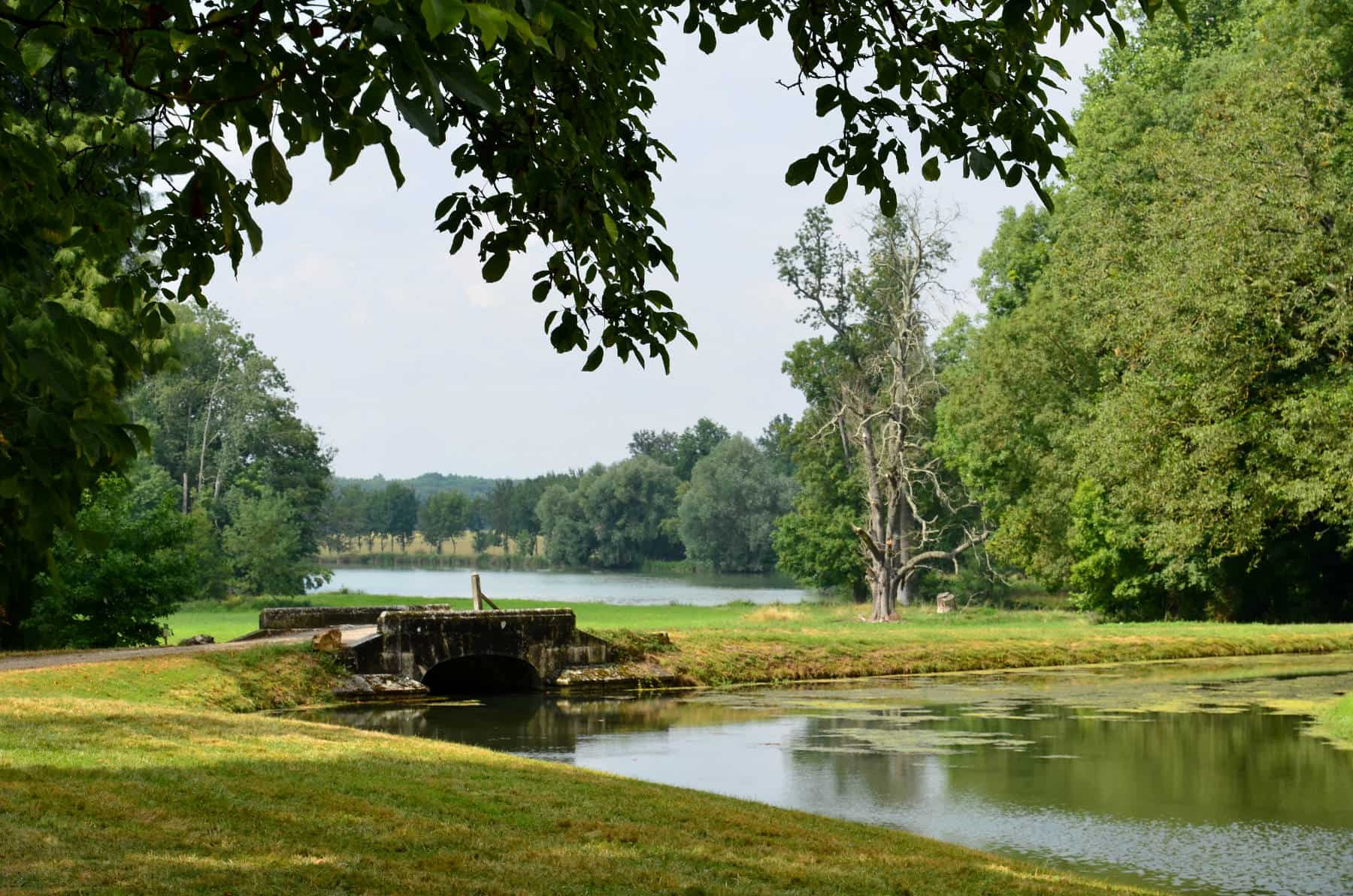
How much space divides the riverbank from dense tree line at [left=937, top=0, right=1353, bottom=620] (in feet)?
59.3

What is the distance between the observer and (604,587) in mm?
81062

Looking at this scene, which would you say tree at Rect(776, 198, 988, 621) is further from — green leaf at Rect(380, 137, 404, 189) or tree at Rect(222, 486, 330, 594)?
green leaf at Rect(380, 137, 404, 189)

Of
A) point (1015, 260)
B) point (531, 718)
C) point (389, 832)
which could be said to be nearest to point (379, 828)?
point (389, 832)

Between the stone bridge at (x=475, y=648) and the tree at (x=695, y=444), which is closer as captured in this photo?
the stone bridge at (x=475, y=648)

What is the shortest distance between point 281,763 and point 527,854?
3618 mm

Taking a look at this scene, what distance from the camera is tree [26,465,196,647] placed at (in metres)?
23.0

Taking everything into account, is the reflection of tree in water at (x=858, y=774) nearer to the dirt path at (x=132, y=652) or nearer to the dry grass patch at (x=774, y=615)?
the dirt path at (x=132, y=652)

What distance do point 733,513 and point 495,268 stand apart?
93.4m

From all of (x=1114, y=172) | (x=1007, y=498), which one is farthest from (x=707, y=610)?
(x=1114, y=172)

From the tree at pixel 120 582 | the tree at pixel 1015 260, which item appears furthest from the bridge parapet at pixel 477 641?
the tree at pixel 1015 260

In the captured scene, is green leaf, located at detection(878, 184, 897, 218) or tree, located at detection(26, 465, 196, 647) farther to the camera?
tree, located at detection(26, 465, 196, 647)

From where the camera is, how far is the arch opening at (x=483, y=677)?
23077 mm

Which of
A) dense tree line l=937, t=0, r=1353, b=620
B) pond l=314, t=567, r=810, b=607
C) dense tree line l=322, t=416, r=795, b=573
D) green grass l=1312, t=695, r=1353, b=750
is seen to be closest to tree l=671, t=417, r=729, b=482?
dense tree line l=322, t=416, r=795, b=573

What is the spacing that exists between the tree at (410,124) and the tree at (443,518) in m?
149
